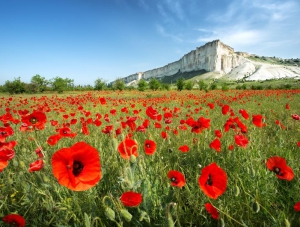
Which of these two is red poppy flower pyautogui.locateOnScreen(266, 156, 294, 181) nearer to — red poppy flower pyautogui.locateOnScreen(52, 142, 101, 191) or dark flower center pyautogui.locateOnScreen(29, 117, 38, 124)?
red poppy flower pyautogui.locateOnScreen(52, 142, 101, 191)

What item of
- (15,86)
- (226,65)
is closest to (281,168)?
(15,86)

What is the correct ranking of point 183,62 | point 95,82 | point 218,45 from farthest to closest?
point 183,62
point 218,45
point 95,82

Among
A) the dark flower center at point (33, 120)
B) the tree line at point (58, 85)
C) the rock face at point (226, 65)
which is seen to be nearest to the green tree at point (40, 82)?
the tree line at point (58, 85)

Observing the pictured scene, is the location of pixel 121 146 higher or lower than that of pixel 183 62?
lower

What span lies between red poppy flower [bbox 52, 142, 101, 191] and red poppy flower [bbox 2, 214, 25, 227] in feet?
1.44

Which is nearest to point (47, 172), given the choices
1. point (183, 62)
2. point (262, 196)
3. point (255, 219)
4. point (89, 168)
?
point (89, 168)

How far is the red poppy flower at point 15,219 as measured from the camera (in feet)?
3.12

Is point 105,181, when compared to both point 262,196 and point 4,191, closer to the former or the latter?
point 4,191

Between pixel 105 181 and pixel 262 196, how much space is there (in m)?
1.32

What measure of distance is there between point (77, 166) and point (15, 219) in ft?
1.65

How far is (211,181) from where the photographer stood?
101 centimetres

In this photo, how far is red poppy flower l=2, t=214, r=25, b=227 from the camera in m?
0.95

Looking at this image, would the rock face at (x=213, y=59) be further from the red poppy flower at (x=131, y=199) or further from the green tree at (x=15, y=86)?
the red poppy flower at (x=131, y=199)

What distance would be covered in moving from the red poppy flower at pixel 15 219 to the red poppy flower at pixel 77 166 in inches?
17.2
